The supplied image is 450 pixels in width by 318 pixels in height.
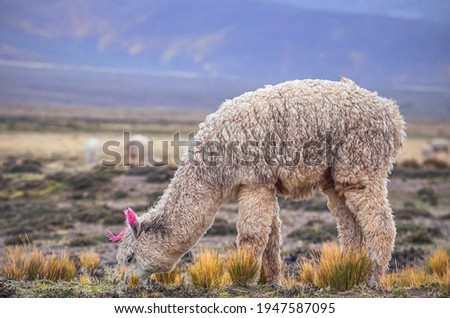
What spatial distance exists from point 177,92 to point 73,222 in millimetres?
95202

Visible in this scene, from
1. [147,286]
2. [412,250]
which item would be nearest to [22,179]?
[412,250]

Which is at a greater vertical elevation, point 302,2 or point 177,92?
point 302,2

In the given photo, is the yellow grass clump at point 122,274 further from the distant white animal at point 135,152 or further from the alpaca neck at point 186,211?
the distant white animal at point 135,152

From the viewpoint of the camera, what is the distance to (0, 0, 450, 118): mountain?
82.4 meters

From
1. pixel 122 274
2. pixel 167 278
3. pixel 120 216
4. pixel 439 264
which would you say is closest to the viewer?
pixel 122 274

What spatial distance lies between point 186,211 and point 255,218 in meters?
0.71

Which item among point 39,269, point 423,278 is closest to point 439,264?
point 423,278

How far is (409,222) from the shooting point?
16.9 meters

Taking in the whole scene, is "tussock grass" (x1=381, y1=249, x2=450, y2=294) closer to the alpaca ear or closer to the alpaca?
the alpaca

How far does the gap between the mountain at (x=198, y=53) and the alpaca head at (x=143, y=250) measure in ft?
202

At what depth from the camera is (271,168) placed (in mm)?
7262
